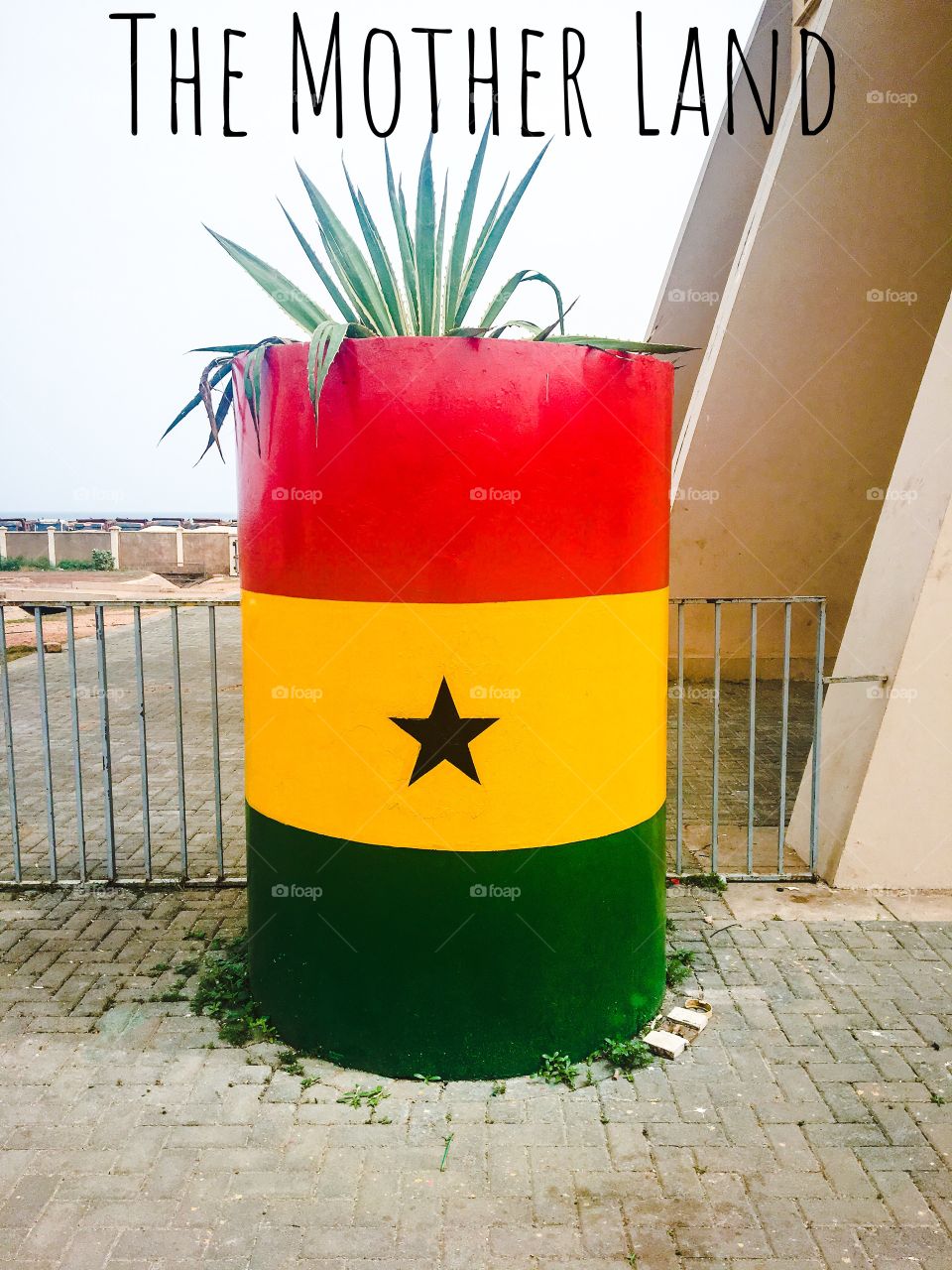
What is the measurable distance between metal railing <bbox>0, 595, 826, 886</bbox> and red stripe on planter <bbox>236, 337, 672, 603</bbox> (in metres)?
1.45

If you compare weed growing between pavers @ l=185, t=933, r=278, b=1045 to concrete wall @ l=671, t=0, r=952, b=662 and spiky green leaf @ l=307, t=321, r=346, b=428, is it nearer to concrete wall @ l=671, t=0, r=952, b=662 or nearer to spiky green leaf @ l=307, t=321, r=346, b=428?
spiky green leaf @ l=307, t=321, r=346, b=428

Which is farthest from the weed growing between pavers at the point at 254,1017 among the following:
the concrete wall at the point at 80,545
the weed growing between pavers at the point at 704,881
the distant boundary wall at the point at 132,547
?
the concrete wall at the point at 80,545

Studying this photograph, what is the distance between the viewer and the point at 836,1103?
385cm

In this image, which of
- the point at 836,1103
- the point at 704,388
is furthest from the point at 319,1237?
the point at 704,388

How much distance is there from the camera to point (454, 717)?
12.4ft

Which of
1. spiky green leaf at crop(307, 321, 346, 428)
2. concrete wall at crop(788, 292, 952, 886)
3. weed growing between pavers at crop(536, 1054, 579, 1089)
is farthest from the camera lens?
concrete wall at crop(788, 292, 952, 886)

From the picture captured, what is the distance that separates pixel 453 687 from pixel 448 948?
3.54ft

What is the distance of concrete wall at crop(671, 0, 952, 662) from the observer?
32.9 feet

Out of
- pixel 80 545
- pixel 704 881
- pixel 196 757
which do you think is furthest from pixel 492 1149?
pixel 80 545

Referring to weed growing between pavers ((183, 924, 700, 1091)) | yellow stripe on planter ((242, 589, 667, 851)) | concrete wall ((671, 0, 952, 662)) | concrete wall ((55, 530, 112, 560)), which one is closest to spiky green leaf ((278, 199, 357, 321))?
yellow stripe on planter ((242, 589, 667, 851))

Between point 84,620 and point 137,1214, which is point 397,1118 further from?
point 84,620

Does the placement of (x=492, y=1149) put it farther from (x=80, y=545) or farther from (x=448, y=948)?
(x=80, y=545)

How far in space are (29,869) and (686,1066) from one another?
4.67 meters

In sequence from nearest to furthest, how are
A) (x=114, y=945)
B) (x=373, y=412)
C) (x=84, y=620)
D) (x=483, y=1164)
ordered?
1. (x=483, y=1164)
2. (x=373, y=412)
3. (x=114, y=945)
4. (x=84, y=620)
